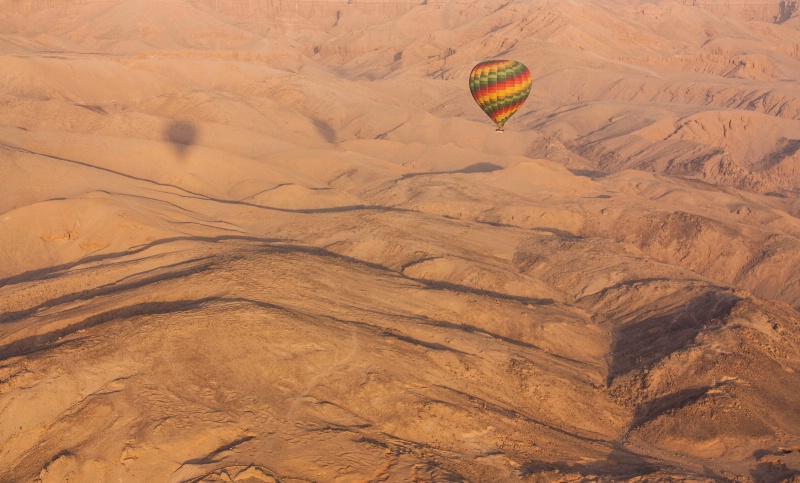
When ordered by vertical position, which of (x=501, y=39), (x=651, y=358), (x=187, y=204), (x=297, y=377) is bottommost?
(x=297, y=377)

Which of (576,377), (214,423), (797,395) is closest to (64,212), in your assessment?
(214,423)

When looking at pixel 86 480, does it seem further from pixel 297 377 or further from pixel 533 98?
pixel 533 98

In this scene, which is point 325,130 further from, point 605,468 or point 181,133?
point 605,468

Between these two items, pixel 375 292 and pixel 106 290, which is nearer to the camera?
pixel 106 290

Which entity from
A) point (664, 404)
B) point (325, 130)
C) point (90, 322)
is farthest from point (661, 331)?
point (325, 130)

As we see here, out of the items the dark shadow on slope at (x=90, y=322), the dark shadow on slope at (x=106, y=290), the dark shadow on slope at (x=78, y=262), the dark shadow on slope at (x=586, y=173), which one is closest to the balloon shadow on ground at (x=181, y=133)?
the dark shadow on slope at (x=78, y=262)

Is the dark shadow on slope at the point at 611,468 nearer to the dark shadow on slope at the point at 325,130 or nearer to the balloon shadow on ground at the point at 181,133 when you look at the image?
the balloon shadow on ground at the point at 181,133
